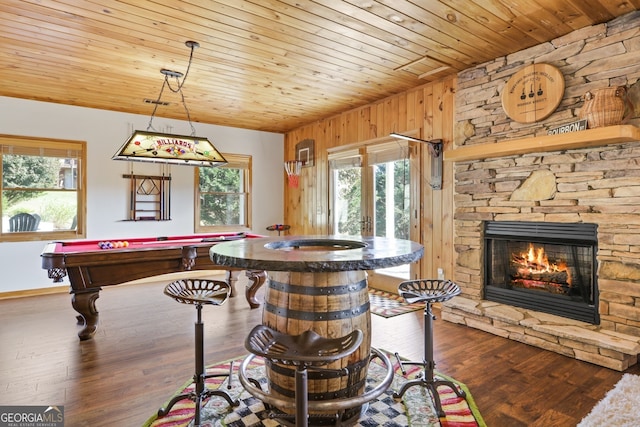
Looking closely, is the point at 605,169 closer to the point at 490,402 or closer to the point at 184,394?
the point at 490,402

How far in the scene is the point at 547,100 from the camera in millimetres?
3098

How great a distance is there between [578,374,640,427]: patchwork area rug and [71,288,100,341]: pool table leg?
360 cm

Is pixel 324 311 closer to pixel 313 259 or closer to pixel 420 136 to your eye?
pixel 313 259

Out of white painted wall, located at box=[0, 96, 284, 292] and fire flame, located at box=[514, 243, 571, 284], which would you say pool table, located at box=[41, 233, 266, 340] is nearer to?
white painted wall, located at box=[0, 96, 284, 292]

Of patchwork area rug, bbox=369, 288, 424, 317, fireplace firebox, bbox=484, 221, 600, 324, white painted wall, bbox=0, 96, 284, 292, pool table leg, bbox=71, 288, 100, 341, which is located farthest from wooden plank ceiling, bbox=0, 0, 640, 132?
patchwork area rug, bbox=369, 288, 424, 317

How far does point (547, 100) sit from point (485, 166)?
0.78 m

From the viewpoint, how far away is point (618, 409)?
6.53 feet

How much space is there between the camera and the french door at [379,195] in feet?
14.6

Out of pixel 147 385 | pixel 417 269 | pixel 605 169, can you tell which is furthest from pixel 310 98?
pixel 147 385

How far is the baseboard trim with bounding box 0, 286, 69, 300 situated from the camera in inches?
183

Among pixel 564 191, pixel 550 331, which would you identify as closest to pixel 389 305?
pixel 550 331

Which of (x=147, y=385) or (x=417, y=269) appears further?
(x=417, y=269)

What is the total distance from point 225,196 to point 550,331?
208 inches

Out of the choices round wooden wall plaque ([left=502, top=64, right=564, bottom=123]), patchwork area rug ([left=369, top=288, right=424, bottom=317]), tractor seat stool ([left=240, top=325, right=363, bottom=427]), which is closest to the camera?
tractor seat stool ([left=240, top=325, right=363, bottom=427])
